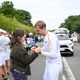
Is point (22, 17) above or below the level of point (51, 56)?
above

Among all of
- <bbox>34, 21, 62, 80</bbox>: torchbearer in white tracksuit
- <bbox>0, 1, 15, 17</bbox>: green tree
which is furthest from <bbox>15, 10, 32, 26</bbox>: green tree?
<bbox>34, 21, 62, 80</bbox>: torchbearer in white tracksuit

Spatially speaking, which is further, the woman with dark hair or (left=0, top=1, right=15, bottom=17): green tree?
(left=0, top=1, right=15, bottom=17): green tree

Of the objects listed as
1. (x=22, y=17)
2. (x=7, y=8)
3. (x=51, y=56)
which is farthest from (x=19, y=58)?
(x=22, y=17)

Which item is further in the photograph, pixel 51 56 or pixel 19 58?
pixel 51 56

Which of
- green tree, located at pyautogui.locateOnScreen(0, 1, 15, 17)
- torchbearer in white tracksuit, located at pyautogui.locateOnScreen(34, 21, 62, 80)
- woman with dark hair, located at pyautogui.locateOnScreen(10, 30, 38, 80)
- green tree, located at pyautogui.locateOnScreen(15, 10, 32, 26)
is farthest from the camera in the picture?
green tree, located at pyautogui.locateOnScreen(15, 10, 32, 26)

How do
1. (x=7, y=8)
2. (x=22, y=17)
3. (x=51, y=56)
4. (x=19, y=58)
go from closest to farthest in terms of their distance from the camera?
(x=19, y=58)
(x=51, y=56)
(x=7, y=8)
(x=22, y=17)

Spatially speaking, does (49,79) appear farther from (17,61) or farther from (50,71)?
(17,61)

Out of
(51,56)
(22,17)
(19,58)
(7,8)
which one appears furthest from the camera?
(22,17)

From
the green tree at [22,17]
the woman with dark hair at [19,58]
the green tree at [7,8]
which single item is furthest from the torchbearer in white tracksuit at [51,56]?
the green tree at [22,17]

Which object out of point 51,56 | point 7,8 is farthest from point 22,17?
point 51,56

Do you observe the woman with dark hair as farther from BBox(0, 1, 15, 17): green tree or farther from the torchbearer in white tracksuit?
BBox(0, 1, 15, 17): green tree

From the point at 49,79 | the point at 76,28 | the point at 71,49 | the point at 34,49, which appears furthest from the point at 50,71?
the point at 76,28

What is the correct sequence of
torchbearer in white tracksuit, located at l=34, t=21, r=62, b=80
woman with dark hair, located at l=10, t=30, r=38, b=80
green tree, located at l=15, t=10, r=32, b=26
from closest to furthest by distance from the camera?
woman with dark hair, located at l=10, t=30, r=38, b=80, torchbearer in white tracksuit, located at l=34, t=21, r=62, b=80, green tree, located at l=15, t=10, r=32, b=26

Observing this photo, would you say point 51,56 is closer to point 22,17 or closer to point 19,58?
point 19,58
